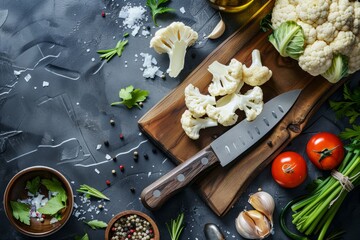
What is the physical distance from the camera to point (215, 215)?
2.19 m

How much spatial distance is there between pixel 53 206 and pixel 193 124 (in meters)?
0.61

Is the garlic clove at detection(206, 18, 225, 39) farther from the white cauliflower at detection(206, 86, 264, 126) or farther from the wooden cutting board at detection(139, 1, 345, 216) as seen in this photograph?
the white cauliflower at detection(206, 86, 264, 126)

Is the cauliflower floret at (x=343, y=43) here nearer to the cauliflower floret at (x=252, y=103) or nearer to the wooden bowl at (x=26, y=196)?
the cauliflower floret at (x=252, y=103)

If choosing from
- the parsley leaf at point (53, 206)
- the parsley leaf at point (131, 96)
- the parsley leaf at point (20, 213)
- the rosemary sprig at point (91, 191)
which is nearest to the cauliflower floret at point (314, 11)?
the parsley leaf at point (131, 96)

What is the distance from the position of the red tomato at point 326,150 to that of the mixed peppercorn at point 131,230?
681 mm

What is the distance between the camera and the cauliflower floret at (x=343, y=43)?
6.66 feet

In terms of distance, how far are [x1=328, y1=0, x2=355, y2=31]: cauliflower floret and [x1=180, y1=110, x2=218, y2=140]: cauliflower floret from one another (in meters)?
0.57

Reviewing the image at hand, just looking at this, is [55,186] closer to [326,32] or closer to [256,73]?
[256,73]

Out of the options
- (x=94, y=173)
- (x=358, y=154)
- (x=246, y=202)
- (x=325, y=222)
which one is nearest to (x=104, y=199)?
(x=94, y=173)

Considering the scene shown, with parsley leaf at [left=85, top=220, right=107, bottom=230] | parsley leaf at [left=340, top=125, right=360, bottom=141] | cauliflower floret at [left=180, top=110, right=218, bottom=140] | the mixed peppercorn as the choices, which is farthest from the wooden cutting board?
parsley leaf at [left=85, top=220, right=107, bottom=230]

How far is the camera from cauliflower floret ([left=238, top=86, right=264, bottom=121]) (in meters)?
2.11

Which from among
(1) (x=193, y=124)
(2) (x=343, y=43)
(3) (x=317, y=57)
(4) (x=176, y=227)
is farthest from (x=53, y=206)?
(2) (x=343, y=43)

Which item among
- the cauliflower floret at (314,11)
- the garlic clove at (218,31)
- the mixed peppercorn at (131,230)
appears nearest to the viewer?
the cauliflower floret at (314,11)

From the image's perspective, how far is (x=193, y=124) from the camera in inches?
83.8
